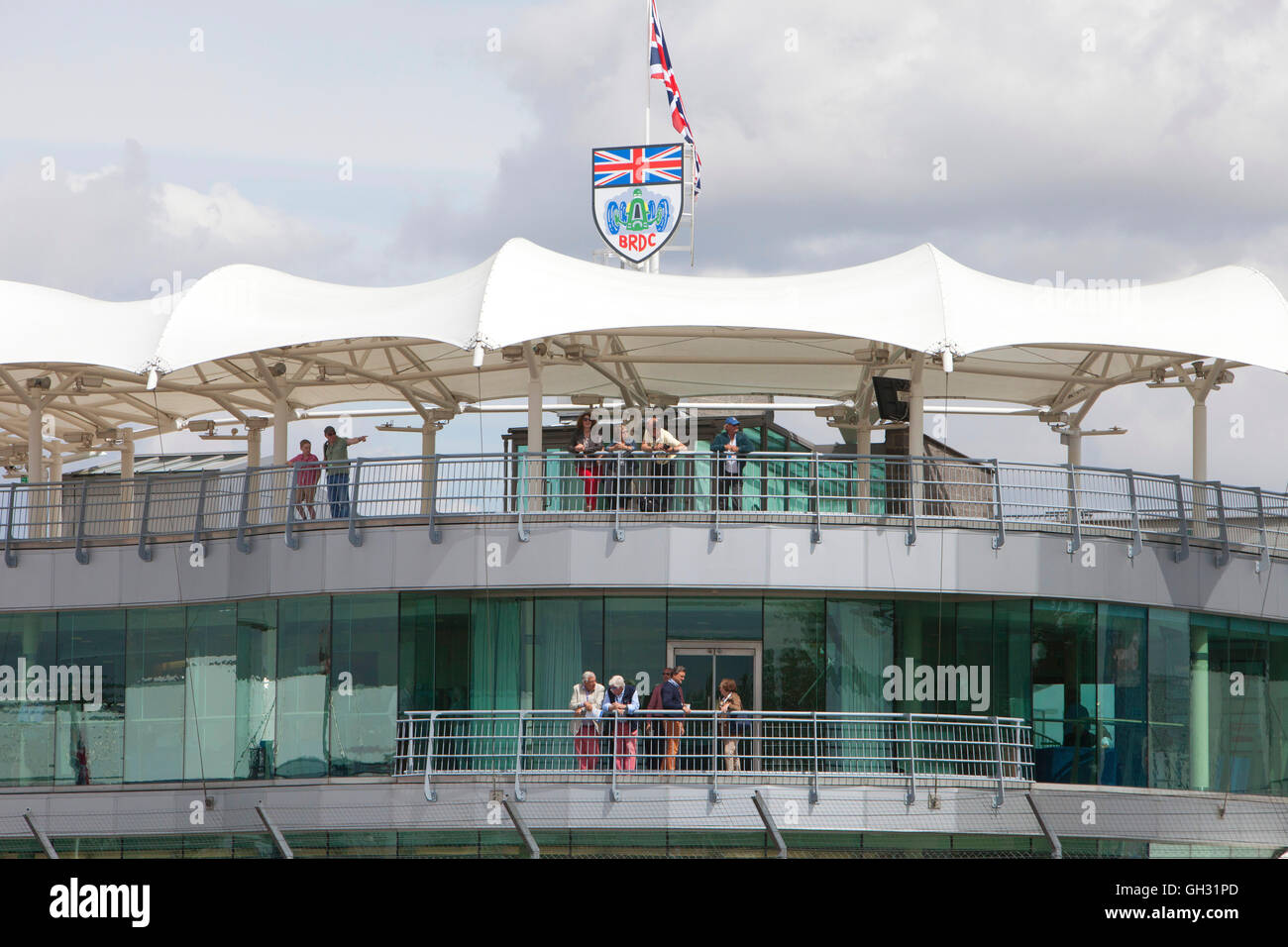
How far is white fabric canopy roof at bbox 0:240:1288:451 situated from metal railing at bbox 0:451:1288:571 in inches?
83.4

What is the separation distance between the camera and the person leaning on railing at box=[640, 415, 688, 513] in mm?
28531

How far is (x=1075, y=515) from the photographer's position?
96.3ft

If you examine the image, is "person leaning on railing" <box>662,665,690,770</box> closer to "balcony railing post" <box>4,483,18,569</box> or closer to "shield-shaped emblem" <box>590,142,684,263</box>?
"shield-shaped emblem" <box>590,142,684,263</box>

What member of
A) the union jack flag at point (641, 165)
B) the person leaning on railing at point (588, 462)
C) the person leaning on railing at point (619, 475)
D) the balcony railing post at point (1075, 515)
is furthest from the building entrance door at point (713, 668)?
the union jack flag at point (641, 165)

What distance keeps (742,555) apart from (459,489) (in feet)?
15.4

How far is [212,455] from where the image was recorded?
5522 cm

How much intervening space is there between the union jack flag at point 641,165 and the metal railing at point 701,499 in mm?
8309

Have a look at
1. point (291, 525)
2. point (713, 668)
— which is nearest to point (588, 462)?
point (713, 668)

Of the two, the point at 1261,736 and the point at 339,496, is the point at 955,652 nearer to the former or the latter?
the point at 1261,736

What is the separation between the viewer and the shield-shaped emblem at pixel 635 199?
37.0 meters

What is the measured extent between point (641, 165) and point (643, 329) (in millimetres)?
7363

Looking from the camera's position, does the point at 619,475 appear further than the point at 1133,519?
No

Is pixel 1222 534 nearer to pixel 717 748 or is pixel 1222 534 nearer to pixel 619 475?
pixel 717 748

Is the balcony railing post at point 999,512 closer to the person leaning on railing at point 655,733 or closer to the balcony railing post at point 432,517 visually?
the person leaning on railing at point 655,733
